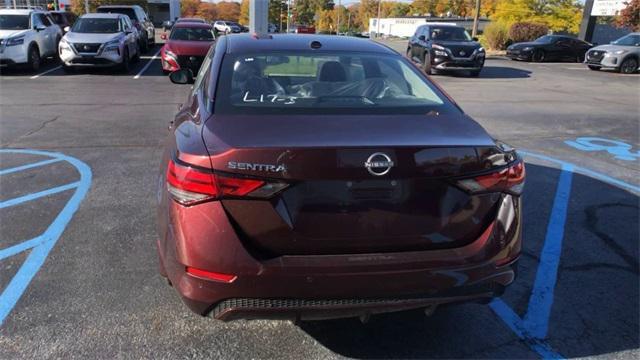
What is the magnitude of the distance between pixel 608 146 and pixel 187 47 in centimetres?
1081

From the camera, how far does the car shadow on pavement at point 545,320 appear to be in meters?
2.93

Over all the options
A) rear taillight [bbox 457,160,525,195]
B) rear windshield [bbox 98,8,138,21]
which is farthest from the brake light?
rear windshield [bbox 98,8,138,21]

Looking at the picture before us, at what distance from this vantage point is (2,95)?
1142cm

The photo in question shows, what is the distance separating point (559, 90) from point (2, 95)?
15.1 metres

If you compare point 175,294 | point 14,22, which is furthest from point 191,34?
point 175,294

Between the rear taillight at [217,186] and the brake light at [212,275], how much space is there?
32 centimetres

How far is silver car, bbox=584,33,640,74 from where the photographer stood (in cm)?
2153

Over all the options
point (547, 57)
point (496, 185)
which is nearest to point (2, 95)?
point (496, 185)

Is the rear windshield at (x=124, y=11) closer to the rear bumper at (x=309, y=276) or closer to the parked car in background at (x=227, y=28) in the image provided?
the rear bumper at (x=309, y=276)

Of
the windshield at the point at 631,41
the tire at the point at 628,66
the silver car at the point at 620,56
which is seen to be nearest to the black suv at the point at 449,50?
the silver car at the point at 620,56

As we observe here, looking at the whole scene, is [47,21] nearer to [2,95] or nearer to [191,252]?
[2,95]

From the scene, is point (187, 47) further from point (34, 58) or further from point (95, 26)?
point (34, 58)

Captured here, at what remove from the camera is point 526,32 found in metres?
35.4

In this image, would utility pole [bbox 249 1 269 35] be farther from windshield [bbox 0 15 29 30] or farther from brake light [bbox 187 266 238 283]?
brake light [bbox 187 266 238 283]
